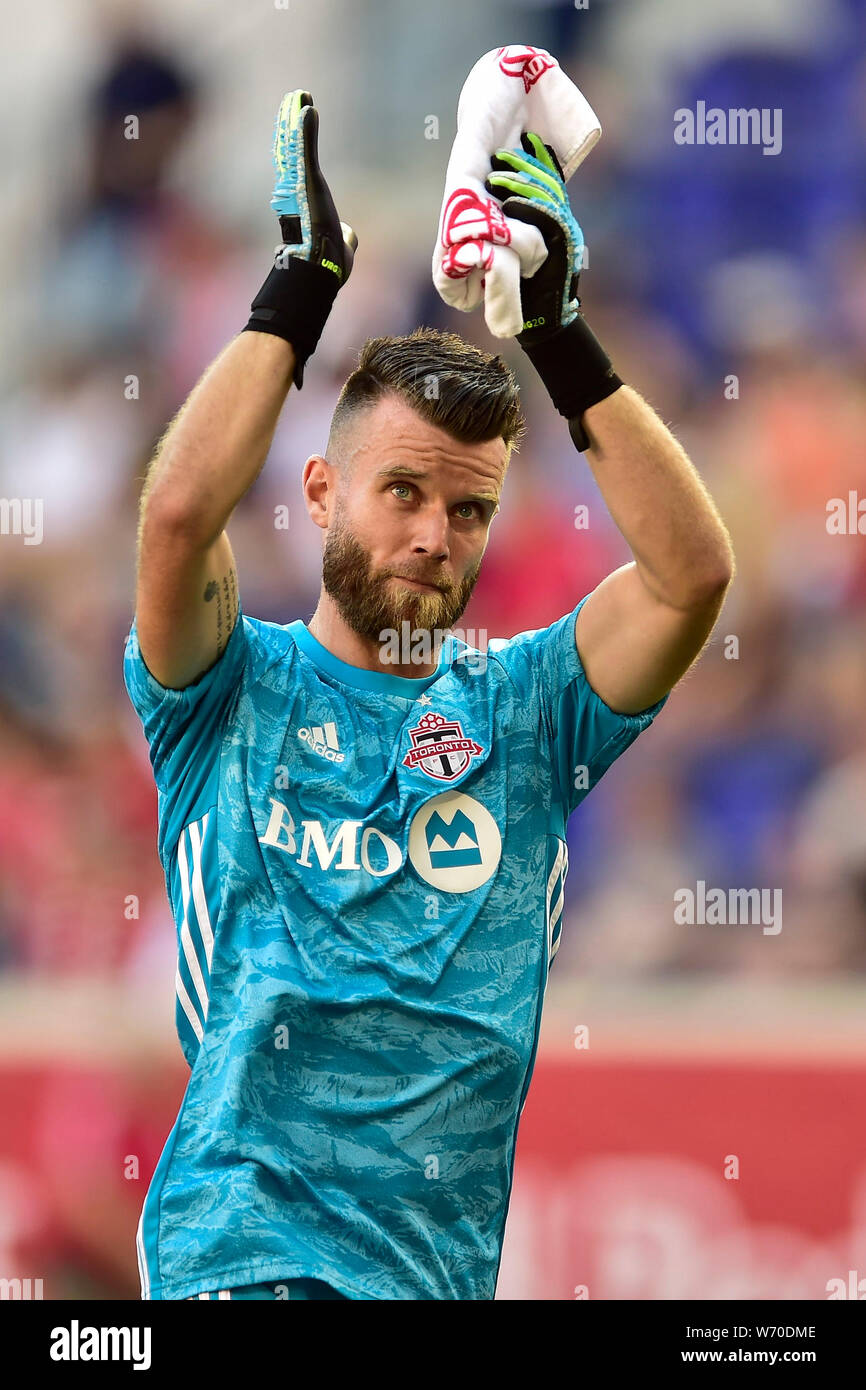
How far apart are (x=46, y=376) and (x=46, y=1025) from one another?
2396mm

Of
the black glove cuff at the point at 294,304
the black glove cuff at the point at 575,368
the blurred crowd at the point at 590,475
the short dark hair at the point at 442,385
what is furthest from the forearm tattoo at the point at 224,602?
the blurred crowd at the point at 590,475

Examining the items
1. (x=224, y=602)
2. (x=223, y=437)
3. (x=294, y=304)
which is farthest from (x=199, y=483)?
(x=294, y=304)

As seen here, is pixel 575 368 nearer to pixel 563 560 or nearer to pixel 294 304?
pixel 294 304

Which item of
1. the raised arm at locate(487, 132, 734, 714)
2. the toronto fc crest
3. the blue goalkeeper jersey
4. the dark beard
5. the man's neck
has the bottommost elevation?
the blue goalkeeper jersey

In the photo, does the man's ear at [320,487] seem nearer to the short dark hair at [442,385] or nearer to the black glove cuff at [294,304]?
the short dark hair at [442,385]

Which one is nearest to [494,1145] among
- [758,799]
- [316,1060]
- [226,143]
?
[316,1060]

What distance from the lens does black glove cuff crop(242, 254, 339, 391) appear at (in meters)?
2.59

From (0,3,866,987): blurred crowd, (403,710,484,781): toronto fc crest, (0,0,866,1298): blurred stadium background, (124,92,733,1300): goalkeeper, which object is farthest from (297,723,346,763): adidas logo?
(0,3,866,987): blurred crowd

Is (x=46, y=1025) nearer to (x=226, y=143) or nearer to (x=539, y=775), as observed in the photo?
(x=539, y=775)

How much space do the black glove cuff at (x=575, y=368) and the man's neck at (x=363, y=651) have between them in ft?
1.63

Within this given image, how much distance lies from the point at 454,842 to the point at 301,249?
3.26ft

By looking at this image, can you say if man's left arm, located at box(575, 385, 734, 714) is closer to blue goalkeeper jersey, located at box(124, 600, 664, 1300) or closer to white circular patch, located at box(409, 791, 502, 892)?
blue goalkeeper jersey, located at box(124, 600, 664, 1300)

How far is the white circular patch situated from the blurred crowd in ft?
8.25

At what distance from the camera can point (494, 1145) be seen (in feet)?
8.50
